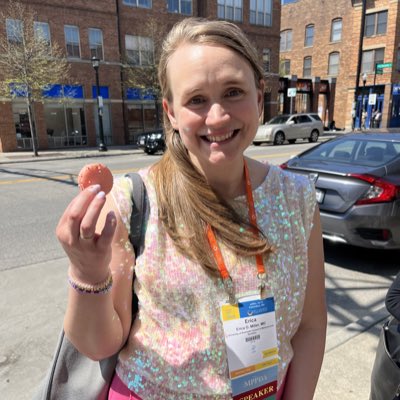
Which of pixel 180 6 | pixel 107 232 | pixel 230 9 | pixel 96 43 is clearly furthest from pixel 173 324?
pixel 230 9

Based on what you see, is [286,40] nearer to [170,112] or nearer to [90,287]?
[170,112]

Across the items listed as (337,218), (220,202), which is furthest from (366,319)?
(220,202)

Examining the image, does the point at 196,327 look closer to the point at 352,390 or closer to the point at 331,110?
the point at 352,390

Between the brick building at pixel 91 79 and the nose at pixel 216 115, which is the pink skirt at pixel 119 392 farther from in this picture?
the brick building at pixel 91 79

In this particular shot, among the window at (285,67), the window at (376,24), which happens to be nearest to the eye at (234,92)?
the window at (376,24)

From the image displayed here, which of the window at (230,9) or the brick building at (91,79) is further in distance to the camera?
the window at (230,9)

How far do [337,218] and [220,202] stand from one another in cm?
357

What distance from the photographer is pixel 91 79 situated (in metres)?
22.3

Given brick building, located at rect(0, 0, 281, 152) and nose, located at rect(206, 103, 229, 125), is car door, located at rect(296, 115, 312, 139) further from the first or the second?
nose, located at rect(206, 103, 229, 125)

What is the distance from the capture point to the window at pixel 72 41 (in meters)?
21.3

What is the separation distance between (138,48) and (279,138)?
10557 millimetres

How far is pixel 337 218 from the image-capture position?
14.7ft

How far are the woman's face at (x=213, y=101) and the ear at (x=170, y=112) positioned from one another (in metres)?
0.03

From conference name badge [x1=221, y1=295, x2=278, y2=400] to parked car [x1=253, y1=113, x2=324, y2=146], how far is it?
792 inches
